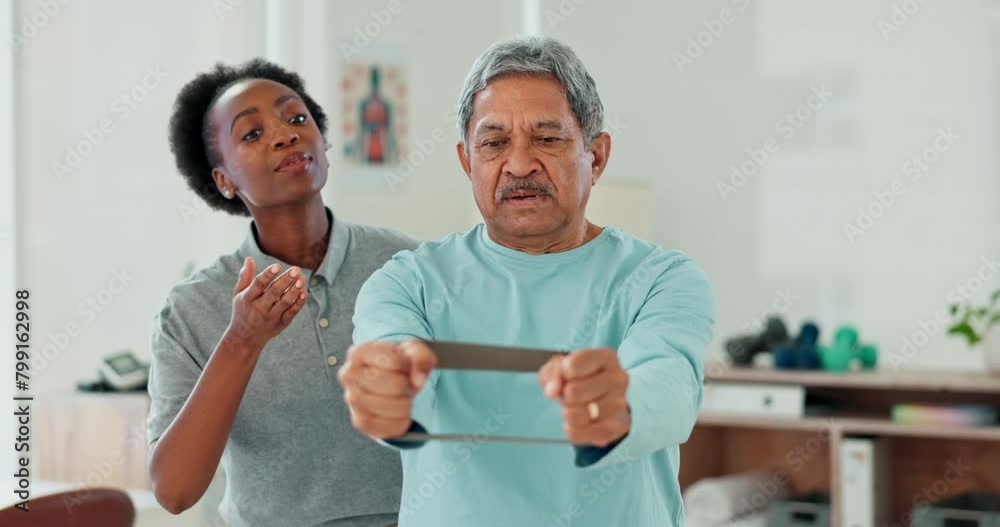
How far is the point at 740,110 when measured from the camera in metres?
4.27

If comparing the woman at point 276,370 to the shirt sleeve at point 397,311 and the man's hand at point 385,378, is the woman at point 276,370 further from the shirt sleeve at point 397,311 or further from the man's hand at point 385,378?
the man's hand at point 385,378

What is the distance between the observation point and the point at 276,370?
5.93 ft

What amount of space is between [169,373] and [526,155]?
0.72 meters

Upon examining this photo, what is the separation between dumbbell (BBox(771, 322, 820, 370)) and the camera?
387 centimetres

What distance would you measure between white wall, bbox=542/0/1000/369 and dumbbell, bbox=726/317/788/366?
0.22 metres

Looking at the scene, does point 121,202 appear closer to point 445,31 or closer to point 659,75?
point 445,31

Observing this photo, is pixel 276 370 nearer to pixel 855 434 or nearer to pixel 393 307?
pixel 393 307

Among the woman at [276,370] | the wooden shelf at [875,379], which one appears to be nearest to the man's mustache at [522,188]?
the woman at [276,370]

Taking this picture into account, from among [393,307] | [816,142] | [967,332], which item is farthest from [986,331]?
[393,307]

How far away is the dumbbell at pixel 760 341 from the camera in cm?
399

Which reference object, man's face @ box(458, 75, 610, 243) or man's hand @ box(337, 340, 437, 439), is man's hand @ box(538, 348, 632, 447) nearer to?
man's hand @ box(337, 340, 437, 439)

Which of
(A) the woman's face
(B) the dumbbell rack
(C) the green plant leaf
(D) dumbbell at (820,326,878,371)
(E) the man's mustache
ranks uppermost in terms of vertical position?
(A) the woman's face

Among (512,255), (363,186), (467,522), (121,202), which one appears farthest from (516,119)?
(363,186)

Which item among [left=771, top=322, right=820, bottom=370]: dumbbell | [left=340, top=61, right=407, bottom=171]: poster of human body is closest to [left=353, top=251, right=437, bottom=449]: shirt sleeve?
[left=771, top=322, right=820, bottom=370]: dumbbell
